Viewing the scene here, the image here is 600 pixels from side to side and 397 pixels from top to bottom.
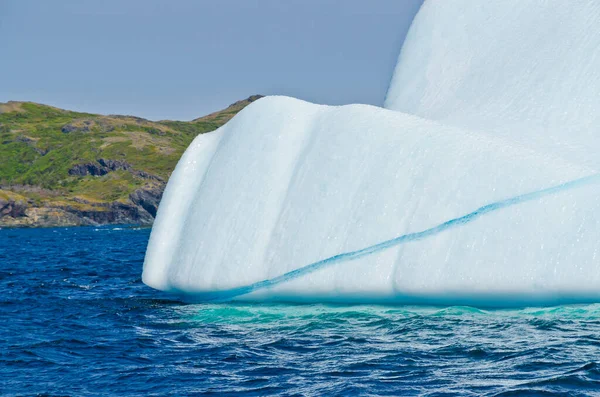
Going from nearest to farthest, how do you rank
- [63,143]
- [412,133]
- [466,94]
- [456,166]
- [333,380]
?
[333,380], [456,166], [412,133], [466,94], [63,143]

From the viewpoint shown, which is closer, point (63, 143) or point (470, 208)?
point (470, 208)

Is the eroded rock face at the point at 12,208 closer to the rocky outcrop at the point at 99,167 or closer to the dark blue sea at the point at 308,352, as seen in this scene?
the rocky outcrop at the point at 99,167

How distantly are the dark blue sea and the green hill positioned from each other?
117666 mm

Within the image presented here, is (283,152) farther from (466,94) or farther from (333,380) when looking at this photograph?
(333,380)

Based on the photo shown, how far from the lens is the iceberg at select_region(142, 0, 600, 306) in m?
10.8

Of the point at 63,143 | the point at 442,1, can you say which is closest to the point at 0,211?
the point at 63,143

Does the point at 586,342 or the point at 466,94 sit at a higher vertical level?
the point at 466,94

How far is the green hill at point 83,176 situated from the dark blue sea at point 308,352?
11767 cm

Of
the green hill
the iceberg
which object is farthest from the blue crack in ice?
→ the green hill

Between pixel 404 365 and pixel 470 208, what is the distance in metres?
3.09

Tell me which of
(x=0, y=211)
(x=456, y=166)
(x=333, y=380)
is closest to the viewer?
(x=333, y=380)

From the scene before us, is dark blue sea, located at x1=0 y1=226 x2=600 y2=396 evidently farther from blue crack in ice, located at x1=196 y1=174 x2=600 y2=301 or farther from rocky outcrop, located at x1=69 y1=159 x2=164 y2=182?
rocky outcrop, located at x1=69 y1=159 x2=164 y2=182

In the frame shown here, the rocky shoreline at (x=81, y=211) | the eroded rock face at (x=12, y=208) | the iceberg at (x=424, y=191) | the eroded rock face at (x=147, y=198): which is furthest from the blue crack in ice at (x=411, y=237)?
the eroded rock face at (x=147, y=198)

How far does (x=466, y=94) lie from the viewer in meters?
15.1
